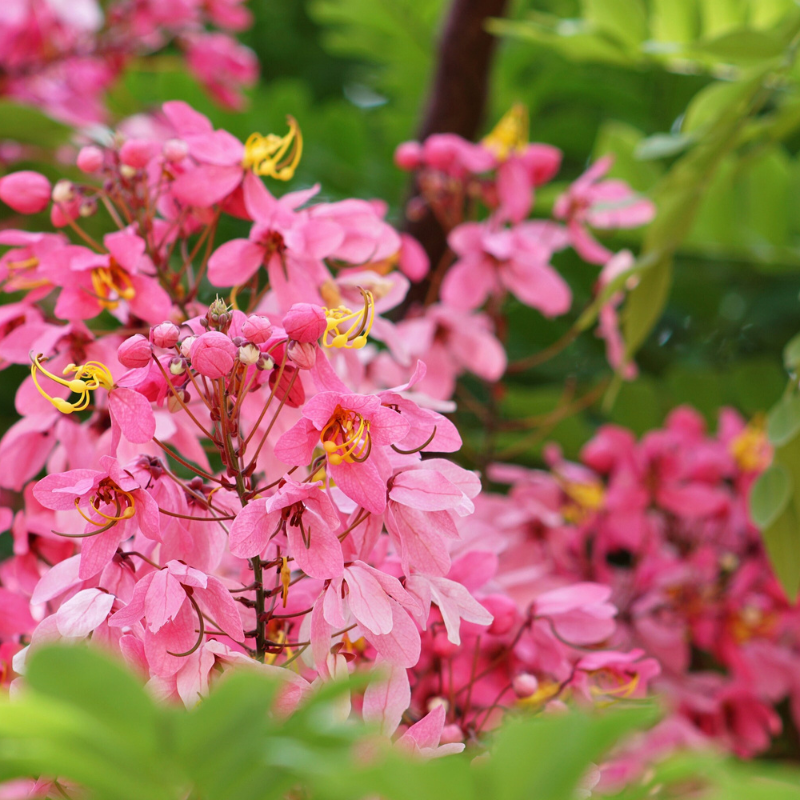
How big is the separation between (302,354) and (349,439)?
0.03m

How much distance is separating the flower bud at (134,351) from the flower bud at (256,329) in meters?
0.03

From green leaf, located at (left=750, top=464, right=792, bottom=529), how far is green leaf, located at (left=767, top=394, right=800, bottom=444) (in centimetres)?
2

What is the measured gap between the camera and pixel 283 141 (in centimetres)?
38

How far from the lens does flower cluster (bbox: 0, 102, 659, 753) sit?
0.84 ft

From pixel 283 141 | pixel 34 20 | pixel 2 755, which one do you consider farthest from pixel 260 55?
pixel 2 755

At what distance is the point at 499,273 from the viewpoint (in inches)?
19.7

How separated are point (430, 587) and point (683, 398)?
514 millimetres

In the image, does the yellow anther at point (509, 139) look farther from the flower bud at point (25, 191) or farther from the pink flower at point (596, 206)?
the flower bud at point (25, 191)

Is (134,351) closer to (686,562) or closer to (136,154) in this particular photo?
(136,154)

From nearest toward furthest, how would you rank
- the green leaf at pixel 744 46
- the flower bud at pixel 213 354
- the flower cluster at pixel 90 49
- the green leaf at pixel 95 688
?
1. the green leaf at pixel 95 688
2. the flower bud at pixel 213 354
3. the green leaf at pixel 744 46
4. the flower cluster at pixel 90 49

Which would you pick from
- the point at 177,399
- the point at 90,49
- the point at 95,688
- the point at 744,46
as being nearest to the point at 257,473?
the point at 177,399

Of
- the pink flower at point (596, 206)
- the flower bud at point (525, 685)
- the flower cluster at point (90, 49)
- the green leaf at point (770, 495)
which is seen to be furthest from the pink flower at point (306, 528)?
the flower cluster at point (90, 49)

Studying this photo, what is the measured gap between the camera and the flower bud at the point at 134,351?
0.86 ft

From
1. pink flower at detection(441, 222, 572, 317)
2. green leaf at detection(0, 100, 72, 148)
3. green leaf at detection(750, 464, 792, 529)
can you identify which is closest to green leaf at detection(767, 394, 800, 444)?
green leaf at detection(750, 464, 792, 529)
